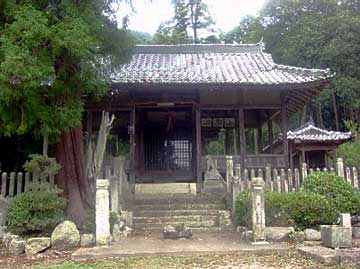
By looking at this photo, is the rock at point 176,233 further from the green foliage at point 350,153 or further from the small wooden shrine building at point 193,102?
the green foliage at point 350,153

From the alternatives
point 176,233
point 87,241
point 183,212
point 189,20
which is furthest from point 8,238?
point 189,20

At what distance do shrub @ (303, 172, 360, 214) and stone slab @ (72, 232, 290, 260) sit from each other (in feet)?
6.43

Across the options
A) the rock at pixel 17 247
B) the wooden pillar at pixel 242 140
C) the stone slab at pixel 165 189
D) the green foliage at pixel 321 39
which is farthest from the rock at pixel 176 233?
the green foliage at pixel 321 39

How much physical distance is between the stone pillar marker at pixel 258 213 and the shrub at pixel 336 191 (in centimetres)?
173

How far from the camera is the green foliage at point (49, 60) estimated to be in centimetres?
781

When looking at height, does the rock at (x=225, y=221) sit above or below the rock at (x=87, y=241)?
above

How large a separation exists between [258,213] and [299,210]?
39.6 inches

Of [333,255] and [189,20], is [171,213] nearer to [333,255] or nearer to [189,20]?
[333,255]

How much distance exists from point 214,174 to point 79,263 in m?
7.36

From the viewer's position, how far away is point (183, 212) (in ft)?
38.2

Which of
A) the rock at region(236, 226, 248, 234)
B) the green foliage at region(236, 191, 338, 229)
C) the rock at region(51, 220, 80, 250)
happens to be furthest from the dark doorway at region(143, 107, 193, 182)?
the rock at region(51, 220, 80, 250)

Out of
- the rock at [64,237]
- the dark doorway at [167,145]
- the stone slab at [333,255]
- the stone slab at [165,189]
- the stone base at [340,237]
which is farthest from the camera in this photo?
the dark doorway at [167,145]

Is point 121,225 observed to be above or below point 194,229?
above

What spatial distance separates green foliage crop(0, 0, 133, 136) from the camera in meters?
7.81
